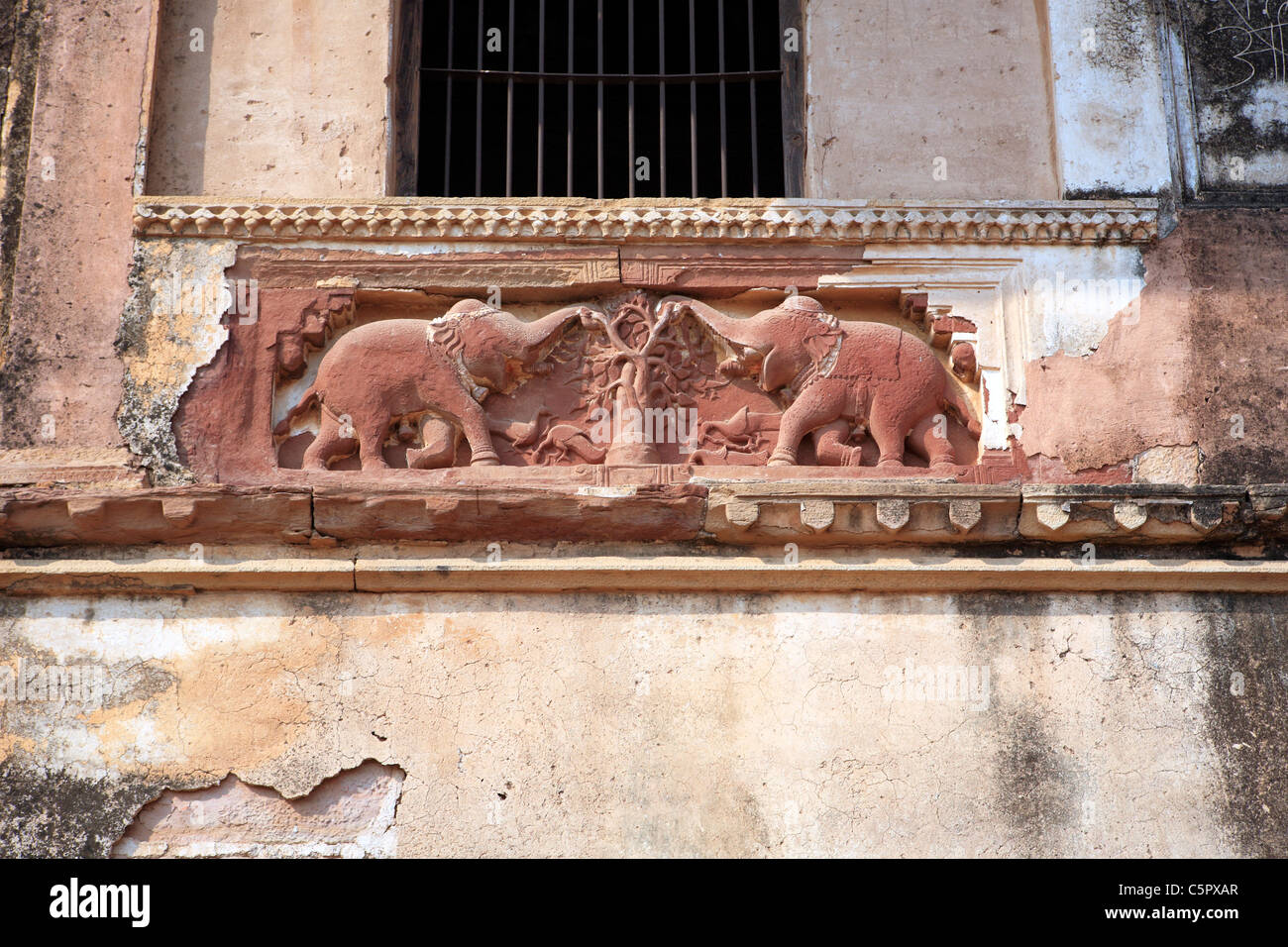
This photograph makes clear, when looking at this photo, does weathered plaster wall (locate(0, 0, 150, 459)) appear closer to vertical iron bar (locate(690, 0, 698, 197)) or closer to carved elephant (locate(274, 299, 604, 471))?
carved elephant (locate(274, 299, 604, 471))

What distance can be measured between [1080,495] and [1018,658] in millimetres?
648

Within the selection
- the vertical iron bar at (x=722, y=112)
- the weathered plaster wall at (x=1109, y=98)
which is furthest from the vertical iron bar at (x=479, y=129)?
the weathered plaster wall at (x=1109, y=98)

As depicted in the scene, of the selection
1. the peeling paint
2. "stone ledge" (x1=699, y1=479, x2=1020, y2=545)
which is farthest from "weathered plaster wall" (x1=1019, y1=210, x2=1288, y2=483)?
the peeling paint

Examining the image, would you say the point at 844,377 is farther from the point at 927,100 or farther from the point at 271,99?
the point at 271,99

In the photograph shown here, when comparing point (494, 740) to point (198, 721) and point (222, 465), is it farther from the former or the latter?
point (222, 465)

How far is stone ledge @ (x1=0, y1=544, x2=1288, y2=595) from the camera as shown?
5.66m

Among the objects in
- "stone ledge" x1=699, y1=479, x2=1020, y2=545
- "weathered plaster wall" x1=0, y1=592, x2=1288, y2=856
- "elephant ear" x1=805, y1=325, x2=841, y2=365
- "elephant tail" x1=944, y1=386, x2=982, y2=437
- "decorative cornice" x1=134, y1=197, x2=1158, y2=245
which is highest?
"decorative cornice" x1=134, y1=197, x2=1158, y2=245

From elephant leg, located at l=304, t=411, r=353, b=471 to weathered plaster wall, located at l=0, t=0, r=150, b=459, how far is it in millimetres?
720

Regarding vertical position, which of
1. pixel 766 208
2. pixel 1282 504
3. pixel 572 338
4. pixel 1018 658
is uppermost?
pixel 766 208

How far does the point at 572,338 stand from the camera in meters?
Result: 6.14

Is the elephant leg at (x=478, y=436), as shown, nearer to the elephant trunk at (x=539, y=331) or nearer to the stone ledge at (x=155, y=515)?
the elephant trunk at (x=539, y=331)

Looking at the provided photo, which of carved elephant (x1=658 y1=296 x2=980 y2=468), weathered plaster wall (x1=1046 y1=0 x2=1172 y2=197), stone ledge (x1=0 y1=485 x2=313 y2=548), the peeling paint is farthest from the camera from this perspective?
weathered plaster wall (x1=1046 y1=0 x2=1172 y2=197)

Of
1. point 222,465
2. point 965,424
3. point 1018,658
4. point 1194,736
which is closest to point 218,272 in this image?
point 222,465

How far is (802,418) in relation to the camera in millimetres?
5949
